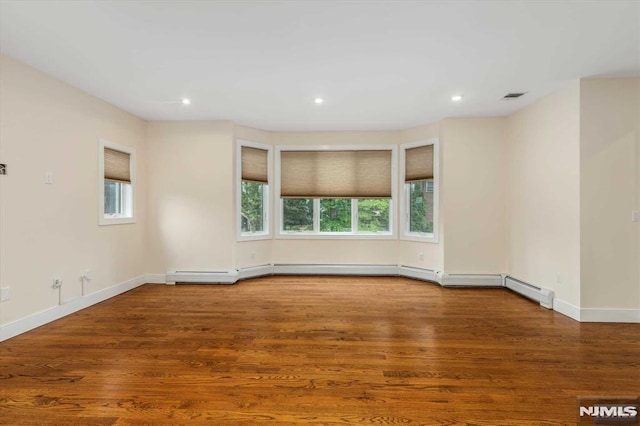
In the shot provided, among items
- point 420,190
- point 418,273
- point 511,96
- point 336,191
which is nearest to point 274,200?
point 336,191

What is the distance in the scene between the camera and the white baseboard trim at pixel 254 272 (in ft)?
17.5

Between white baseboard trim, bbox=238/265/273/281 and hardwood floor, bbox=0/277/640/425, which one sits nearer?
hardwood floor, bbox=0/277/640/425

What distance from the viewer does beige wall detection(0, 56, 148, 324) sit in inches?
119

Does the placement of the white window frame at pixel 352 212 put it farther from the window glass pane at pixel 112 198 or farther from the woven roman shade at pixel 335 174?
the window glass pane at pixel 112 198

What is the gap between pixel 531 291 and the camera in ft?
13.8

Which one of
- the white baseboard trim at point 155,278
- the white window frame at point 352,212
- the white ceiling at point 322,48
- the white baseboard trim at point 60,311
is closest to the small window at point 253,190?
the white window frame at point 352,212

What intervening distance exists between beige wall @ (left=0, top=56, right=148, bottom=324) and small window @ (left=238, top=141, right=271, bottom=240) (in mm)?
1860

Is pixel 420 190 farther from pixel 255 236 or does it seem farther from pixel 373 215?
pixel 255 236

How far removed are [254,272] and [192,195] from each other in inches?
67.5

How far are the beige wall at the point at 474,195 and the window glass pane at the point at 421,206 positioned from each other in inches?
15.1

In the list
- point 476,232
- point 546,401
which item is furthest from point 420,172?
point 546,401

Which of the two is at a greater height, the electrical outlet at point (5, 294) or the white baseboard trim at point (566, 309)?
the electrical outlet at point (5, 294)

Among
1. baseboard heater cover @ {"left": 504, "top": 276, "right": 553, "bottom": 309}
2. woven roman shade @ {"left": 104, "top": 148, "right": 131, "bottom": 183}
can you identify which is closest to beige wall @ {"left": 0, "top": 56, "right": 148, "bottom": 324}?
woven roman shade @ {"left": 104, "top": 148, "right": 131, "bottom": 183}

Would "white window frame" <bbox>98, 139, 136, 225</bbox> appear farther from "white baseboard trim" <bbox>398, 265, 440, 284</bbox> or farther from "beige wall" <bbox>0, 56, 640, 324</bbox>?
"white baseboard trim" <bbox>398, 265, 440, 284</bbox>
